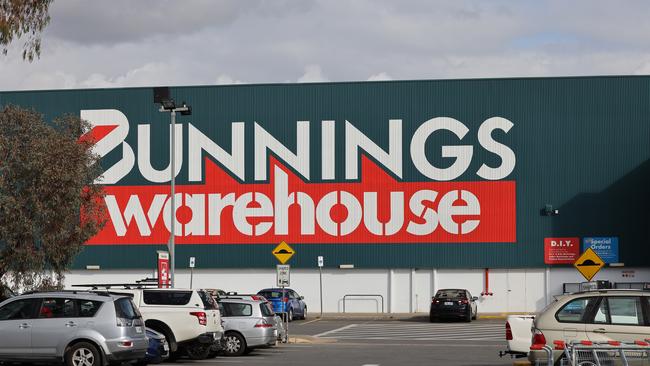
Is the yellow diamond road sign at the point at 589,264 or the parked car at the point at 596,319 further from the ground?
the yellow diamond road sign at the point at 589,264

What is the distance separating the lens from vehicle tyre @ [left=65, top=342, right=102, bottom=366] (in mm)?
21625

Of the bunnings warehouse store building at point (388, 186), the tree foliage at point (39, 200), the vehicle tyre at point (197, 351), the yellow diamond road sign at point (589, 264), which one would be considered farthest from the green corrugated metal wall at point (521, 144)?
the vehicle tyre at point (197, 351)

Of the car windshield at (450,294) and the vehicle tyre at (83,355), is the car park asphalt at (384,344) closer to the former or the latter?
the car windshield at (450,294)

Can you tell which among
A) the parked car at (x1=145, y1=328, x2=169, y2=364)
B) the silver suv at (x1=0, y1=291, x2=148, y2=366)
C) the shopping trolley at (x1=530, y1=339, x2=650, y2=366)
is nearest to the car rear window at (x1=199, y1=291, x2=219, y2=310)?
the parked car at (x1=145, y1=328, x2=169, y2=364)

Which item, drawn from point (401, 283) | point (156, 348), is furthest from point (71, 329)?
point (401, 283)

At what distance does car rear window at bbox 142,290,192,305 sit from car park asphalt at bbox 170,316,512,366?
146 centimetres

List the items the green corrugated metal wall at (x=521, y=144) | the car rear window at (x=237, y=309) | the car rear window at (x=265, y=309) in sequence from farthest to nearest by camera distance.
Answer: the green corrugated metal wall at (x=521, y=144) → the car rear window at (x=265, y=309) → the car rear window at (x=237, y=309)

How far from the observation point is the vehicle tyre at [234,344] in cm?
2934

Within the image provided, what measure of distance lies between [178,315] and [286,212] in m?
30.9

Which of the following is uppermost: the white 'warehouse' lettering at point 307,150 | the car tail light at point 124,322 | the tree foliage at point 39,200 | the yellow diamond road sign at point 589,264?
the white 'warehouse' lettering at point 307,150

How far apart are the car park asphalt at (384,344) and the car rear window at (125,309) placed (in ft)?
12.8

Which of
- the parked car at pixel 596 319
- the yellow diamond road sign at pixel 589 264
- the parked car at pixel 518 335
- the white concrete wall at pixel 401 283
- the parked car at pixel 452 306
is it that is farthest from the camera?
the white concrete wall at pixel 401 283

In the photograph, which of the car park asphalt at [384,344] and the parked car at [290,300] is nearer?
the car park asphalt at [384,344]

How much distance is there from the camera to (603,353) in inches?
677
